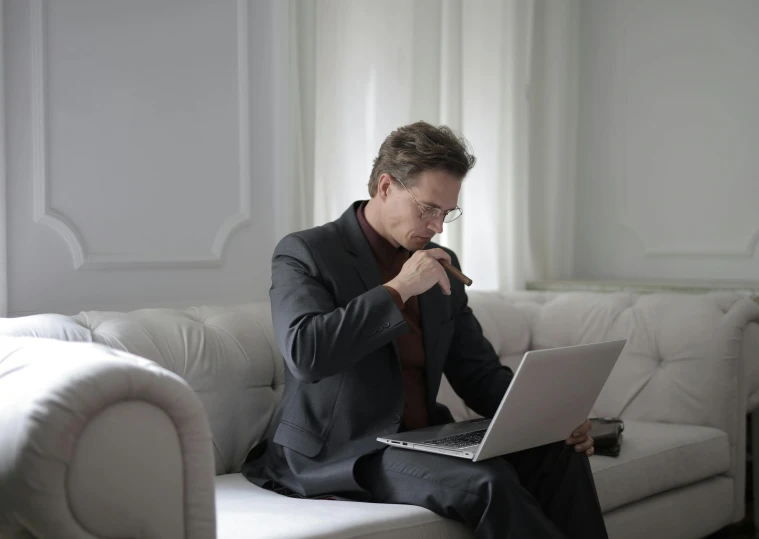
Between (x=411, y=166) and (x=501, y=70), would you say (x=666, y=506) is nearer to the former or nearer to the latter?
(x=411, y=166)

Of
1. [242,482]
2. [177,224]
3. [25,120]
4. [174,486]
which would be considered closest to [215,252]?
[177,224]

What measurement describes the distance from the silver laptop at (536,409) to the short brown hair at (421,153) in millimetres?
528

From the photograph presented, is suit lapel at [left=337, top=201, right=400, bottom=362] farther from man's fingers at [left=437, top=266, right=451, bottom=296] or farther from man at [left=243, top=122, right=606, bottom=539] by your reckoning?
man's fingers at [left=437, top=266, right=451, bottom=296]

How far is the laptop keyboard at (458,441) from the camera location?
1621 millimetres

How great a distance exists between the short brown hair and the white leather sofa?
1.74 ft

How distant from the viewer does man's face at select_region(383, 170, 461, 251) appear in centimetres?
186

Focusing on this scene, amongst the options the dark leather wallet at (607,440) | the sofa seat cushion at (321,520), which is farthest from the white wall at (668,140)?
the sofa seat cushion at (321,520)

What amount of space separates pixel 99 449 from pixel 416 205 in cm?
97

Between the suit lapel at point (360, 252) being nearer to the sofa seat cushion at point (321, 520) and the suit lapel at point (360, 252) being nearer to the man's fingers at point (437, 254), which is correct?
the man's fingers at point (437, 254)

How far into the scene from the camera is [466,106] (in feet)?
10.7

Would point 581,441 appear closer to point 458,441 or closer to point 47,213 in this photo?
point 458,441

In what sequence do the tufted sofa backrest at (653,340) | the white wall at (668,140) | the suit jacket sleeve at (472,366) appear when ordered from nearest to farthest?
the suit jacket sleeve at (472,366) → the tufted sofa backrest at (653,340) → the white wall at (668,140)

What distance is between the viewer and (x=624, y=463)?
2.10 m

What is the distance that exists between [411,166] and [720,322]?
115 cm
